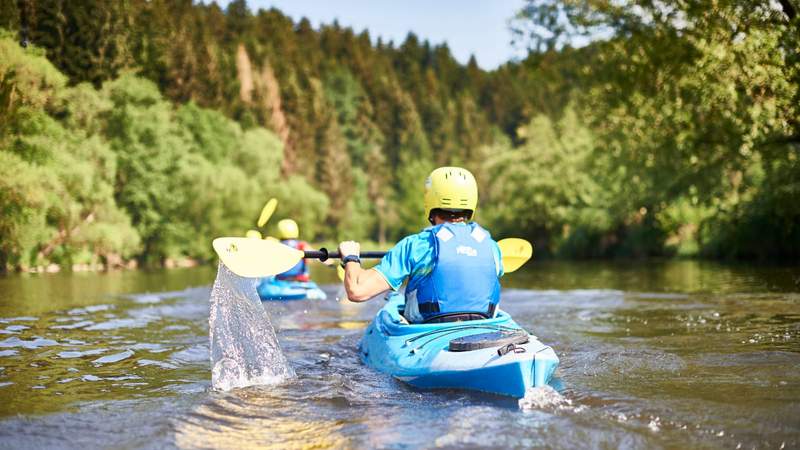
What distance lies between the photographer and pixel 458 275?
5.56m

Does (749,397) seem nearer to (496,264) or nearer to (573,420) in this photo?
(573,420)

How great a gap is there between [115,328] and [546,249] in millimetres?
27158

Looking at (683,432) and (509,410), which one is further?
(509,410)

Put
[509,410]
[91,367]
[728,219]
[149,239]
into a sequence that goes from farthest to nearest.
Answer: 1. [149,239]
2. [728,219]
3. [91,367]
4. [509,410]

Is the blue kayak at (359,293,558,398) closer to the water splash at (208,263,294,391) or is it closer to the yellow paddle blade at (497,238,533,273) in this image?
the water splash at (208,263,294,391)

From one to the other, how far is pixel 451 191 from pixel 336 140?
62053 mm

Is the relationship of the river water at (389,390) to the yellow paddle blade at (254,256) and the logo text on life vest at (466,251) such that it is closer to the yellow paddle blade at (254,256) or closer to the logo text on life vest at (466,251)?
the yellow paddle blade at (254,256)

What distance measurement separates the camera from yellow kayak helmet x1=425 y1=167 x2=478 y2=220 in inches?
224

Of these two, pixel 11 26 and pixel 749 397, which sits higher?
pixel 11 26

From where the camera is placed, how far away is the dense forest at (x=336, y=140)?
1565 cm

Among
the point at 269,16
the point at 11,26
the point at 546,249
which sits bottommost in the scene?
the point at 546,249

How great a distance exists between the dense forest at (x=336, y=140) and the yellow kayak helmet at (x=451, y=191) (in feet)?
34.1

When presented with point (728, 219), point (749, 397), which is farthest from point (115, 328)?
point (728, 219)

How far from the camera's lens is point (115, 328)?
9.74 m
